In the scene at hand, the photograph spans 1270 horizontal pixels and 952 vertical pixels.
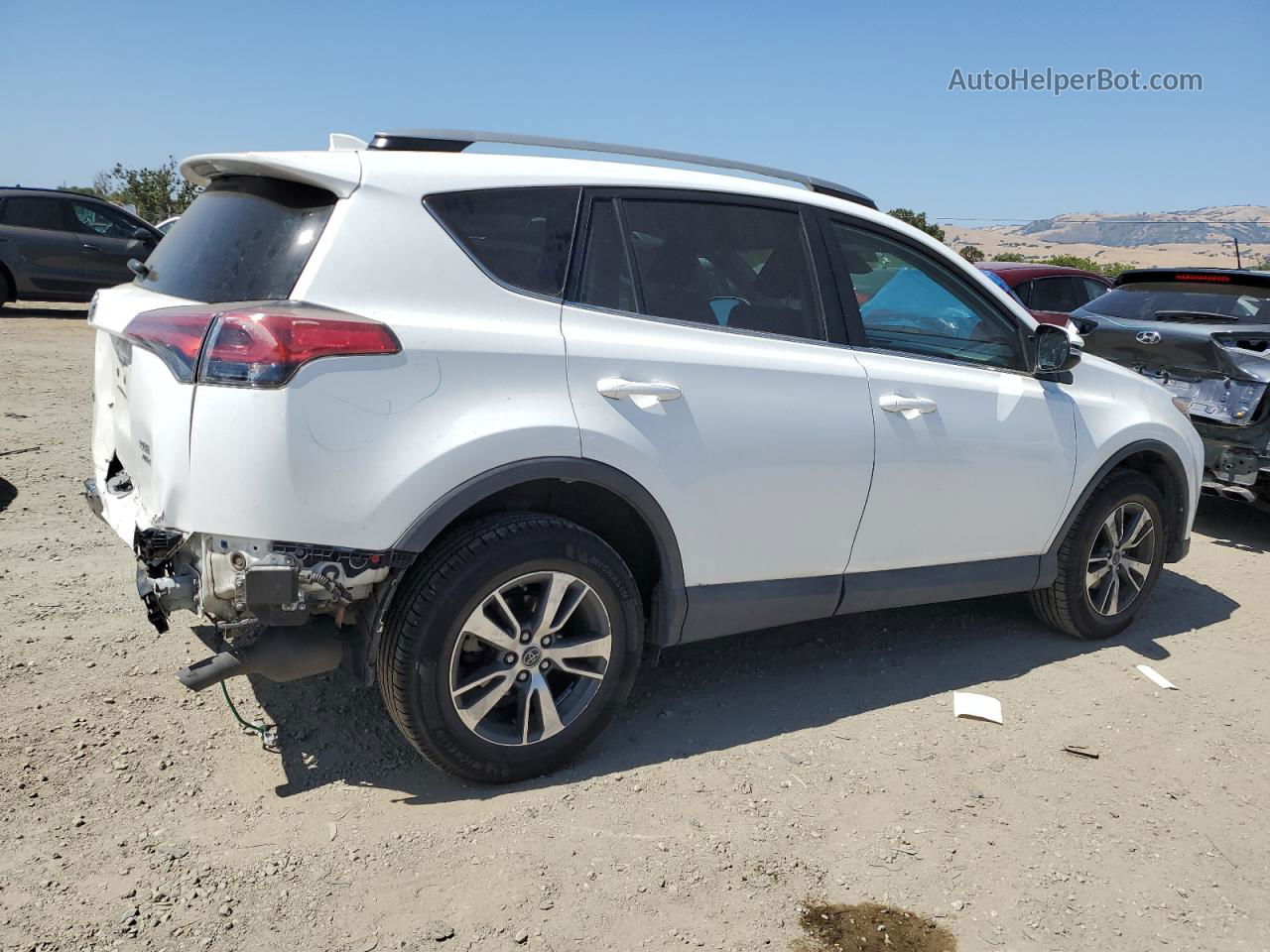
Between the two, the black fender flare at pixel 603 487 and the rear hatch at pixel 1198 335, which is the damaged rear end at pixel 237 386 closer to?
the black fender flare at pixel 603 487

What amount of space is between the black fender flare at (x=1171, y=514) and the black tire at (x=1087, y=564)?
0.22 ft

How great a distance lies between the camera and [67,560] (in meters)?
4.88

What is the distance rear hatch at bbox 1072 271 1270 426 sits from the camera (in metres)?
6.51

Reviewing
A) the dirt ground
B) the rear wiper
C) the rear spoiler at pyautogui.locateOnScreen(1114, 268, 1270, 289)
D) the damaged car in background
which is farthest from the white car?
the rear spoiler at pyautogui.locateOnScreen(1114, 268, 1270, 289)

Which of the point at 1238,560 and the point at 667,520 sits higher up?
the point at 667,520

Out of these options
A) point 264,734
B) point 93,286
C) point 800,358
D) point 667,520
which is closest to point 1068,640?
point 800,358

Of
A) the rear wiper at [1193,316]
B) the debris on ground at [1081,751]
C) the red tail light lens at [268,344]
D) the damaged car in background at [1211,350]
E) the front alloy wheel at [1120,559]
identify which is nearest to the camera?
the red tail light lens at [268,344]

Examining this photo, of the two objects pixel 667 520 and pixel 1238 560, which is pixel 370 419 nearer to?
pixel 667 520

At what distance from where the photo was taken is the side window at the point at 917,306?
3.99m

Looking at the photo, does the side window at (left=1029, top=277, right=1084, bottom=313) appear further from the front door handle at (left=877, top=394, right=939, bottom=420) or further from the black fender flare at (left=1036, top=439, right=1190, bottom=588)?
the front door handle at (left=877, top=394, right=939, bottom=420)

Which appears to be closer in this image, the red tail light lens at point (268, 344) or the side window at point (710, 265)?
the red tail light lens at point (268, 344)

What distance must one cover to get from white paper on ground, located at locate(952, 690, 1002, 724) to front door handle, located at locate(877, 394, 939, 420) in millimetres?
1198

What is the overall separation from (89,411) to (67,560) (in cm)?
362

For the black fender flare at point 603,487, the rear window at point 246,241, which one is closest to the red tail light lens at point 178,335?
the rear window at point 246,241
